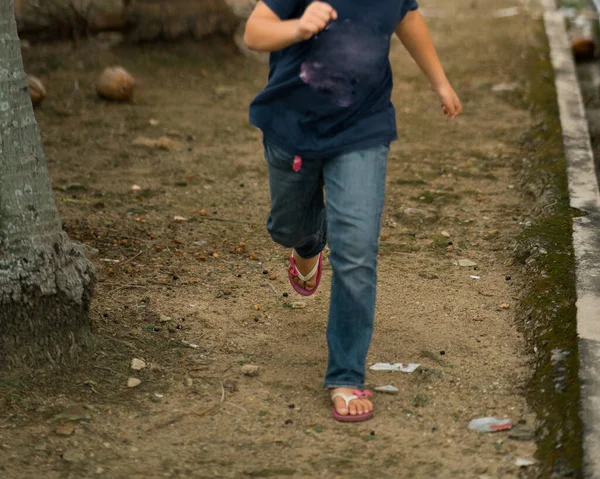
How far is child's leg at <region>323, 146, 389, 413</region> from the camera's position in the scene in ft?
9.94

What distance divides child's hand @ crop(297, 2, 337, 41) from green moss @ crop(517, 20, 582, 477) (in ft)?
4.55

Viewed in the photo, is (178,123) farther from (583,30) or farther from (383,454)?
(583,30)

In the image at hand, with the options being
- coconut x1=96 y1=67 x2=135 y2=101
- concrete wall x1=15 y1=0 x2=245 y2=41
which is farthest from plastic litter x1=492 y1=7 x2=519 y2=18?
coconut x1=96 y1=67 x2=135 y2=101

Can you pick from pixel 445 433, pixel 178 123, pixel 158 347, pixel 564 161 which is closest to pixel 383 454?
pixel 445 433

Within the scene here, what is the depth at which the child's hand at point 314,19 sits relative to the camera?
2.74 metres

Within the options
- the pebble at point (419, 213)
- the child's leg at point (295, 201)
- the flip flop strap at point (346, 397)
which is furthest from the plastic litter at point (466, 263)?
the flip flop strap at point (346, 397)

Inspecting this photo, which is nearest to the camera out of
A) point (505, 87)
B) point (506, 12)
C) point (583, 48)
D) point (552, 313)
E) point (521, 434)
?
point (521, 434)

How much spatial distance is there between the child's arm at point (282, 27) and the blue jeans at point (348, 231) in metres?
0.40

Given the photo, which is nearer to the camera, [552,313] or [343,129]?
[343,129]

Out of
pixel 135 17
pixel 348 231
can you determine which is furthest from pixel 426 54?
pixel 135 17

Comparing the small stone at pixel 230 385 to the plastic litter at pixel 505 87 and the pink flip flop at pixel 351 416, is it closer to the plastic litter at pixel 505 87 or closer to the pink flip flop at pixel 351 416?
the pink flip flop at pixel 351 416

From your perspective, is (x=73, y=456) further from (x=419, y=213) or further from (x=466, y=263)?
(x=419, y=213)

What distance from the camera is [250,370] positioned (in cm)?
344

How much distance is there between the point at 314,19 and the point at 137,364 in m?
1.37
